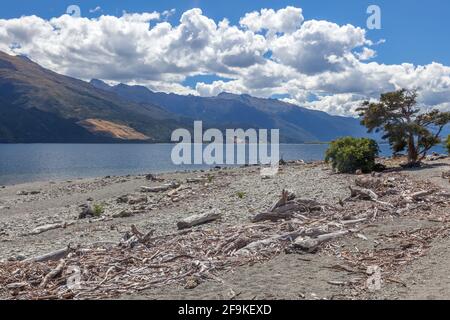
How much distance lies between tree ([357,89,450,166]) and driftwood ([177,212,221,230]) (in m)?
24.3

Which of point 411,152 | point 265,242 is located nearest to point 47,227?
point 265,242

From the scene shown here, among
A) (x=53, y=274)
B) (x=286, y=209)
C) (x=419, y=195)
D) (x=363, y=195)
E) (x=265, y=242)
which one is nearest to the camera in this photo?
(x=53, y=274)

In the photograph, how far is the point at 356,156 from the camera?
121ft

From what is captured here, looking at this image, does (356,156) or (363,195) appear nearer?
(363,195)

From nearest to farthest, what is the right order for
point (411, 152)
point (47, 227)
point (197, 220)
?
point (197, 220) → point (47, 227) → point (411, 152)

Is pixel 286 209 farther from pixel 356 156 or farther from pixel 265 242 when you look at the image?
pixel 356 156

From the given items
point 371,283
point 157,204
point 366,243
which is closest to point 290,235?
point 366,243

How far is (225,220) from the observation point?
60.8 feet

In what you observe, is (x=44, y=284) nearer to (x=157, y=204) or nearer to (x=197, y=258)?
(x=197, y=258)

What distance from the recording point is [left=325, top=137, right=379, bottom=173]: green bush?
36.9m

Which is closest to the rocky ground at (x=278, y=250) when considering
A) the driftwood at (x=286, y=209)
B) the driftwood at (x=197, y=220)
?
the driftwood at (x=197, y=220)

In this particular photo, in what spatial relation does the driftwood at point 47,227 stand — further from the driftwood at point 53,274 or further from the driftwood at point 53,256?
the driftwood at point 53,274

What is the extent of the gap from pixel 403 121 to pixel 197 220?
89.2 feet

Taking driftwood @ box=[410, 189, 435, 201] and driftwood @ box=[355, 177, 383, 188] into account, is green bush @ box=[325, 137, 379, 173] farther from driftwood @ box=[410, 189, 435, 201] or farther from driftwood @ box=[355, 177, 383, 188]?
driftwood @ box=[410, 189, 435, 201]
